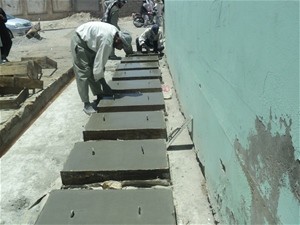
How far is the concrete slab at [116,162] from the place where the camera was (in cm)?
280

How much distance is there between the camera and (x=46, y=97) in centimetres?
562

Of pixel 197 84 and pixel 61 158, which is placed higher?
pixel 197 84

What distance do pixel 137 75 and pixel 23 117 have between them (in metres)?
2.16

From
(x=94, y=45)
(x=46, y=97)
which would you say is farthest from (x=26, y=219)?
(x=46, y=97)

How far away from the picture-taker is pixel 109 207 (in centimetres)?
239

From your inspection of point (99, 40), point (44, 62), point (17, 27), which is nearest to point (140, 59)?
point (44, 62)

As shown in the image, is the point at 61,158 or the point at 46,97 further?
the point at 46,97

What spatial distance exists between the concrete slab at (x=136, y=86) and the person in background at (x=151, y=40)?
12.1 feet

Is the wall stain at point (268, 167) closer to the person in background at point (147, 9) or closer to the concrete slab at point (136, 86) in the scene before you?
the concrete slab at point (136, 86)

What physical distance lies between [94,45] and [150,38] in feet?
15.7

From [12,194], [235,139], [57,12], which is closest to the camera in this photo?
[235,139]

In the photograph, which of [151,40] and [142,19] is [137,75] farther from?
[142,19]

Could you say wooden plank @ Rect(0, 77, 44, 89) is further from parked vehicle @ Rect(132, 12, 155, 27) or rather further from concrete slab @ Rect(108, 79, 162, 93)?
parked vehicle @ Rect(132, 12, 155, 27)

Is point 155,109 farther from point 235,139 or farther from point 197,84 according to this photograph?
point 235,139
